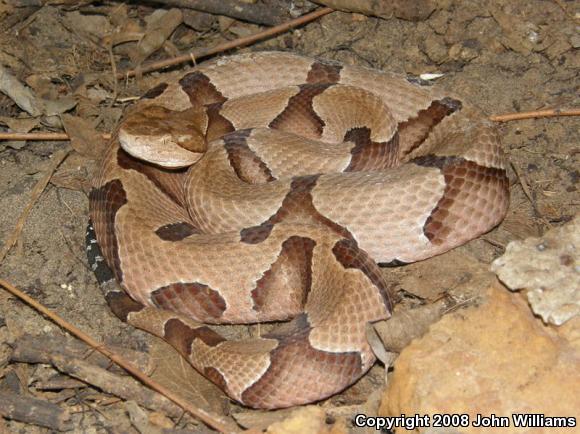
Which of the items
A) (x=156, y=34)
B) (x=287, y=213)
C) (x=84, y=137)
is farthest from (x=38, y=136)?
(x=287, y=213)

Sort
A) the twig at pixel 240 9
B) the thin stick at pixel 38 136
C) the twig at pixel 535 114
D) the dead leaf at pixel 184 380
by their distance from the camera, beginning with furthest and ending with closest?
the twig at pixel 240 9 → the thin stick at pixel 38 136 → the twig at pixel 535 114 → the dead leaf at pixel 184 380

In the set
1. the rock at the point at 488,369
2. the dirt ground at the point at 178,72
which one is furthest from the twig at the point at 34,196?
the rock at the point at 488,369

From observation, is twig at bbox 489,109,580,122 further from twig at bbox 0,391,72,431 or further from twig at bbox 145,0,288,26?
twig at bbox 0,391,72,431

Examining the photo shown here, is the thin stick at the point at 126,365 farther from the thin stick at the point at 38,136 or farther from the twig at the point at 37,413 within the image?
the thin stick at the point at 38,136

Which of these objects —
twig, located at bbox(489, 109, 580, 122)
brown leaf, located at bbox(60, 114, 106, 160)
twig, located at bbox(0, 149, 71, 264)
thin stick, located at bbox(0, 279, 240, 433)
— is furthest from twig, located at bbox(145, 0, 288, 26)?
thin stick, located at bbox(0, 279, 240, 433)

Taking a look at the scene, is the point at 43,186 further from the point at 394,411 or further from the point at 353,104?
the point at 394,411
